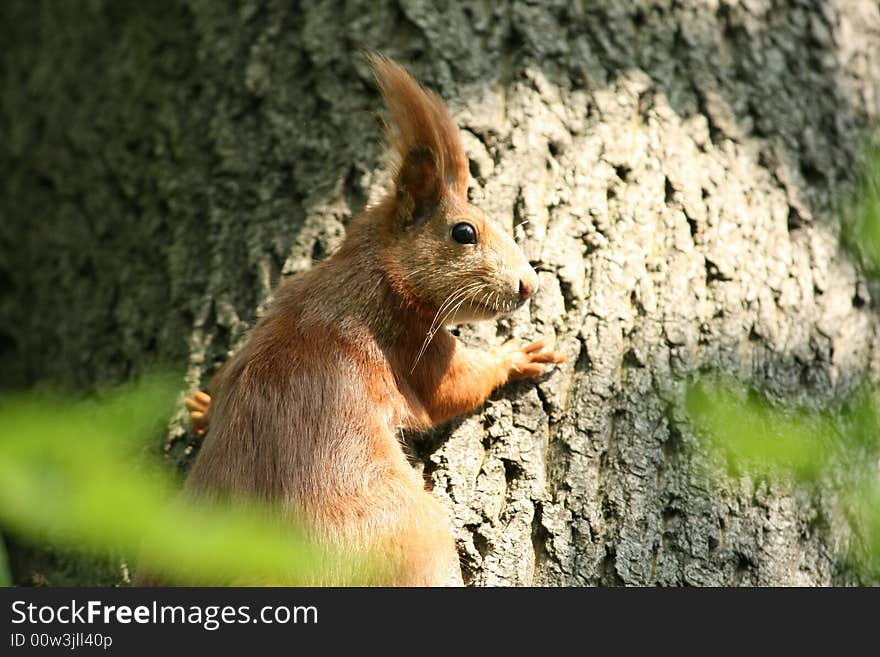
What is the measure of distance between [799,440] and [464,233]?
4.25 ft

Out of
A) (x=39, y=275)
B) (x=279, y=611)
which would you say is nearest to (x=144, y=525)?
(x=279, y=611)

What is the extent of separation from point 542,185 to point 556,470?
1.08 metres

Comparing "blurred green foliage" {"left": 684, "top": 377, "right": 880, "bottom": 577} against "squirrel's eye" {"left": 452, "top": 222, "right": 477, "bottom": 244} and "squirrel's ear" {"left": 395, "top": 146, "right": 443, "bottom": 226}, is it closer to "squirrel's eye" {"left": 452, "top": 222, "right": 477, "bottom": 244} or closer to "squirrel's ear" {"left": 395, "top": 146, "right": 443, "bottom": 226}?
"squirrel's eye" {"left": 452, "top": 222, "right": 477, "bottom": 244}

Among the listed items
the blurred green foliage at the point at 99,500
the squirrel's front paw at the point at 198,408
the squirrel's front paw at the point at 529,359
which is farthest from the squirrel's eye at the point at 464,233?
the blurred green foliage at the point at 99,500

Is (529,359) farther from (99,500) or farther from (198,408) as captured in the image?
(99,500)

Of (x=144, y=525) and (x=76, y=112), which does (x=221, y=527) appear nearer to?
(x=144, y=525)

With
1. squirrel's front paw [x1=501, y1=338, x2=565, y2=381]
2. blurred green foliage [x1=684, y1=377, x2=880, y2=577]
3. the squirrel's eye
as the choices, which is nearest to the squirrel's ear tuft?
the squirrel's eye

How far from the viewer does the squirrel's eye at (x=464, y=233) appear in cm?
321

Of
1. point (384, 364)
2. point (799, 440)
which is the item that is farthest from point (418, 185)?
point (799, 440)

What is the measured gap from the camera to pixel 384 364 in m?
3.09

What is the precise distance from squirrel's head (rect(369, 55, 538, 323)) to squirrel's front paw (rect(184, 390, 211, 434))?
771 mm

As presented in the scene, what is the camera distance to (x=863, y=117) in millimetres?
4008

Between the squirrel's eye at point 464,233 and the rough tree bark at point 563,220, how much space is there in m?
0.26

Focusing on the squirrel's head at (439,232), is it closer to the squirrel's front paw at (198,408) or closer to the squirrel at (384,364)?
the squirrel at (384,364)
